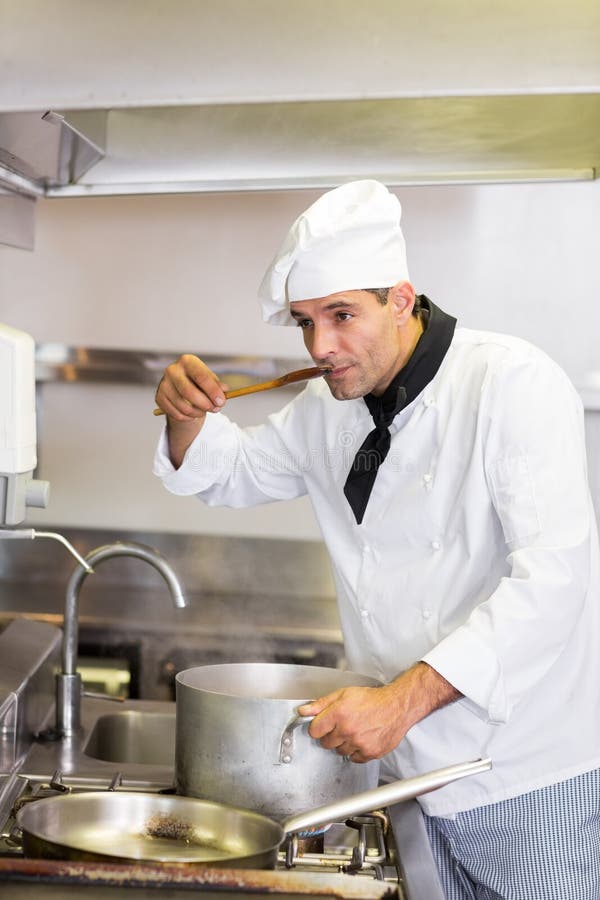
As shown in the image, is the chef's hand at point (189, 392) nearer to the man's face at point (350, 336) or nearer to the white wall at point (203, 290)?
the man's face at point (350, 336)

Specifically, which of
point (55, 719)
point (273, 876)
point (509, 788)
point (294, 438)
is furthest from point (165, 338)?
point (273, 876)

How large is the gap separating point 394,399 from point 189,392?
0.31 metres

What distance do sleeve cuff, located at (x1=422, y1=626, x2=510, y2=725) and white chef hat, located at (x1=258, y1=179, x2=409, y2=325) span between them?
0.50 metres

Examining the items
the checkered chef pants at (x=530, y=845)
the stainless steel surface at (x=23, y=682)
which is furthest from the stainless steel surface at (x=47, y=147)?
the checkered chef pants at (x=530, y=845)

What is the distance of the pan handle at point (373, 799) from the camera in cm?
107

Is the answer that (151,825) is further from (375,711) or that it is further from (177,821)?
(375,711)

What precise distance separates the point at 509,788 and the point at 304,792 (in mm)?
422

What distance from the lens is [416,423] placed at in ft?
5.11

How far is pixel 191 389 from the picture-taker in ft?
5.11

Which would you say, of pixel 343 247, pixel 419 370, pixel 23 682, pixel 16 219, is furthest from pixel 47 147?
pixel 23 682

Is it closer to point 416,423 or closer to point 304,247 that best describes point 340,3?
point 304,247

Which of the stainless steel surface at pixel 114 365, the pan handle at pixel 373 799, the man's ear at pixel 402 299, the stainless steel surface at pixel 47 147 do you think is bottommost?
the pan handle at pixel 373 799

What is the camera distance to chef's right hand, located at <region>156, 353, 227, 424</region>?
1548 millimetres

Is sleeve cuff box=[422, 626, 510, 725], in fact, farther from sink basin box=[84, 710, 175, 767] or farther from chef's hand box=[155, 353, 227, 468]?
sink basin box=[84, 710, 175, 767]
